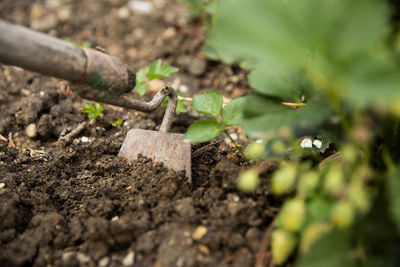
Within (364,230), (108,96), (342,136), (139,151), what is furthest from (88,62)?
(364,230)

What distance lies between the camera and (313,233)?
1.00 metres

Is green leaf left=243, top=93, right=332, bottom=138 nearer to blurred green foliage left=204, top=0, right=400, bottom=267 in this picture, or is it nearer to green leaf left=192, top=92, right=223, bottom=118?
blurred green foliage left=204, top=0, right=400, bottom=267

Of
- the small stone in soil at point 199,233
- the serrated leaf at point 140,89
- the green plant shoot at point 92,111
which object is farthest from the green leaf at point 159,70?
the small stone in soil at point 199,233

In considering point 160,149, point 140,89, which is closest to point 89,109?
point 140,89

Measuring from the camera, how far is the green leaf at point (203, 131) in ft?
4.66

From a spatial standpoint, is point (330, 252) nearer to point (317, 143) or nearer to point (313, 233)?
point (313, 233)

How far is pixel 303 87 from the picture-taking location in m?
1.27

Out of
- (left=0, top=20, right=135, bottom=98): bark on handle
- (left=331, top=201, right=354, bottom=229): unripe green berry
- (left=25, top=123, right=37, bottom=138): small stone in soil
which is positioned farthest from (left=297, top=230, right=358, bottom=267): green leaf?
(left=25, top=123, right=37, bottom=138): small stone in soil

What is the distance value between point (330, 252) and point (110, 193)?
0.89m

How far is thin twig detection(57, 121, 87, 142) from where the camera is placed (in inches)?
75.9

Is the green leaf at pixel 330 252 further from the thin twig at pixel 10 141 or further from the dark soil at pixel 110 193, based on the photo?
the thin twig at pixel 10 141

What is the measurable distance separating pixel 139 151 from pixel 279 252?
87 centimetres

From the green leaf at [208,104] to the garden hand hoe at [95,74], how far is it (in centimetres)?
Answer: 22

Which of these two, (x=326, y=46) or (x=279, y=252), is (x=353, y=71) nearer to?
(x=326, y=46)
